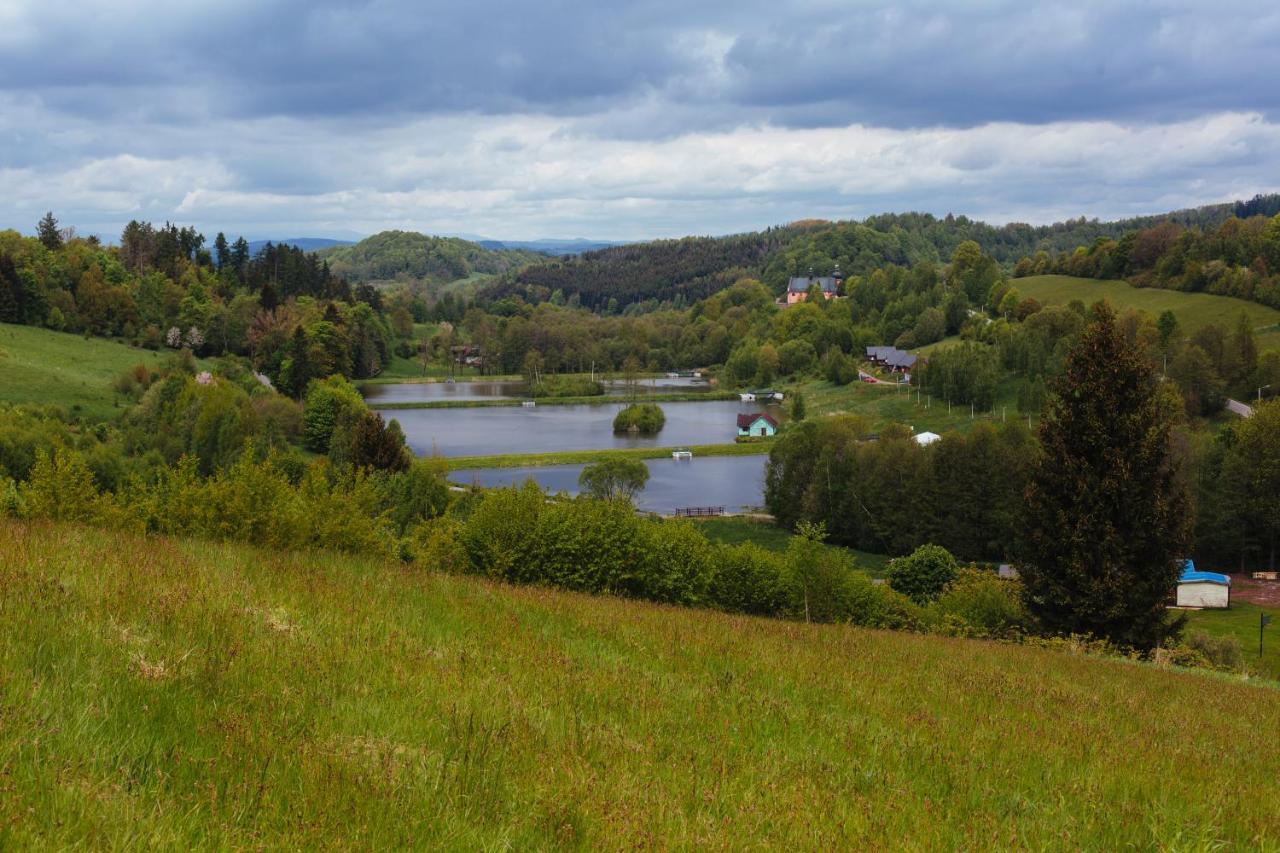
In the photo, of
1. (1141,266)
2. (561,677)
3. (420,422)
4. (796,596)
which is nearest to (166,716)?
(561,677)

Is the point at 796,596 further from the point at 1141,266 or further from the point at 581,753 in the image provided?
the point at 1141,266

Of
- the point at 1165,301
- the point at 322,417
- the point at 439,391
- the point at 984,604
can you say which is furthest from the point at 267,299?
the point at 1165,301

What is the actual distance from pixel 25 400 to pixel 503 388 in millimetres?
94488

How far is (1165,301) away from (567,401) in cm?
8815

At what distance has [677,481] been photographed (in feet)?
262

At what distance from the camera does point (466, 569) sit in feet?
83.9

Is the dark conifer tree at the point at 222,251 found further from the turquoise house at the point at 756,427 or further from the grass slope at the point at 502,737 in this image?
the grass slope at the point at 502,737

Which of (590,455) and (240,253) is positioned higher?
(240,253)

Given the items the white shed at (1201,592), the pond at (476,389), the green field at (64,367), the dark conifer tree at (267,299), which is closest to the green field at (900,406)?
the pond at (476,389)

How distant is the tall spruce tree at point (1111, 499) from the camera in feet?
79.2

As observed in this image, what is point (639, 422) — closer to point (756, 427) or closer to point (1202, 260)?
point (756, 427)

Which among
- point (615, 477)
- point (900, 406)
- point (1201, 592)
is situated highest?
point (615, 477)

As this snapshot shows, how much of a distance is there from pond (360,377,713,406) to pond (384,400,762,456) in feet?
37.3

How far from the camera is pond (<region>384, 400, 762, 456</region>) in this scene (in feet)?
313
